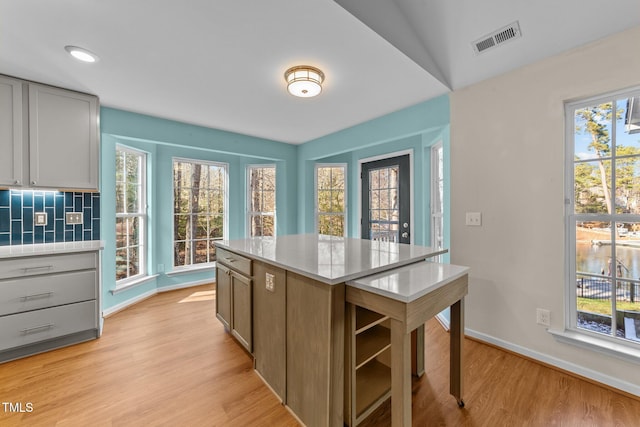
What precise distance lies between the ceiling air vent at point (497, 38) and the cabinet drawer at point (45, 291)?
3719mm

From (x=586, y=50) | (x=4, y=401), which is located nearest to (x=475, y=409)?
(x=586, y=50)

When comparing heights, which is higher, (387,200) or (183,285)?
(387,200)

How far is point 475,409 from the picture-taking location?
1570 mm

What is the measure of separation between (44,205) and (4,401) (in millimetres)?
1671

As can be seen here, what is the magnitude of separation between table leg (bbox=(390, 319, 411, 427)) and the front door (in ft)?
8.97

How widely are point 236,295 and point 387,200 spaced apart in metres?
2.70

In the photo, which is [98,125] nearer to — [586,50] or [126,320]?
[126,320]

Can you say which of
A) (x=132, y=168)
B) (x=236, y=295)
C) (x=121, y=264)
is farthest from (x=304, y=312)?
(x=132, y=168)

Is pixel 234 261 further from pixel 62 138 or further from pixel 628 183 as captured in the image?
pixel 628 183

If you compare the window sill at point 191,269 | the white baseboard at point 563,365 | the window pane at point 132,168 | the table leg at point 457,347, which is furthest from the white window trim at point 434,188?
the window pane at point 132,168

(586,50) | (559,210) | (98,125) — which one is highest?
(586,50)

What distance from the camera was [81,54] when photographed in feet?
6.16

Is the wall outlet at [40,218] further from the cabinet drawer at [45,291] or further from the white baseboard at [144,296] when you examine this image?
the white baseboard at [144,296]

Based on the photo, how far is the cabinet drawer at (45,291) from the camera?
2021 millimetres
